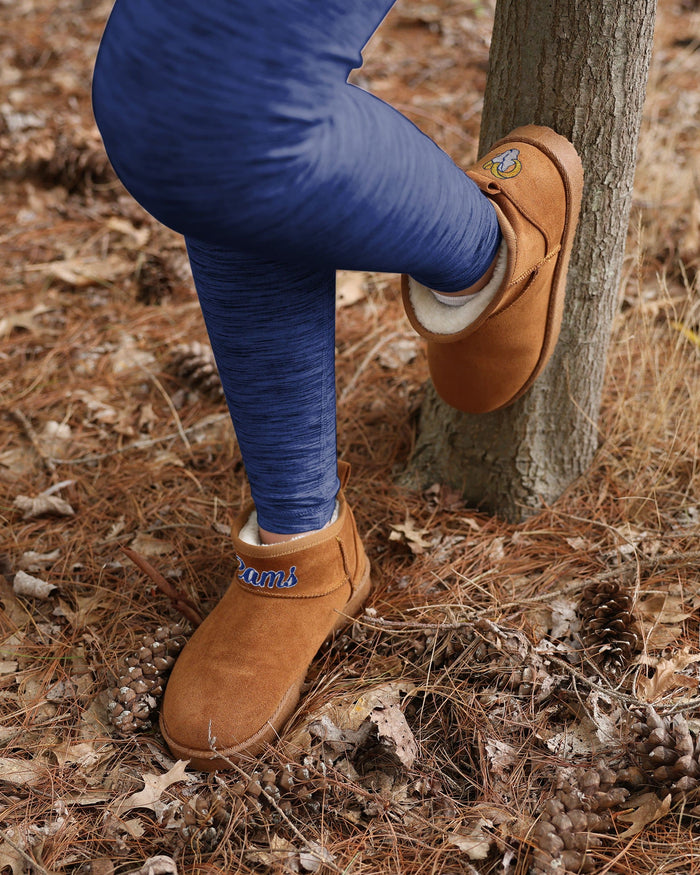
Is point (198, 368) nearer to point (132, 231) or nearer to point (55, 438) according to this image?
point (55, 438)

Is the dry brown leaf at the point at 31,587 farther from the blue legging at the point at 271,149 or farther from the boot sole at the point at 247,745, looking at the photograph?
the blue legging at the point at 271,149

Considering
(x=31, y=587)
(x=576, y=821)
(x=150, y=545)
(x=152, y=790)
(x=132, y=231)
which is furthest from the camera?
(x=132, y=231)

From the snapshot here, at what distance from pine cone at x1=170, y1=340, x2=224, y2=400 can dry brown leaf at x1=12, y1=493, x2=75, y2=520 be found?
1.61 feet

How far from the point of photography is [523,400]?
4.74 ft

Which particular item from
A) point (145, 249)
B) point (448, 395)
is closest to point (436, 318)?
point (448, 395)

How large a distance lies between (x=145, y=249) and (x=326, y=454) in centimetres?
160

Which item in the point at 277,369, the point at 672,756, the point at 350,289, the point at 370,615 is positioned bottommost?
the point at 370,615

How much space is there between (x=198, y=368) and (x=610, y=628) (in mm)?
1234

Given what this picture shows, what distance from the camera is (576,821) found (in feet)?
3.23

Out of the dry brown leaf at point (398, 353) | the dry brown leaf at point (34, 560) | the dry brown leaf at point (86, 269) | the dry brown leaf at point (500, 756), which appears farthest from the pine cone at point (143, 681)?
the dry brown leaf at point (86, 269)

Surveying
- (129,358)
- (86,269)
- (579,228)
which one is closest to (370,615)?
(579,228)

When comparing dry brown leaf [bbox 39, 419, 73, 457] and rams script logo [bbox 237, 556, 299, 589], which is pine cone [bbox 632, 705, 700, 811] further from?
dry brown leaf [bbox 39, 419, 73, 457]

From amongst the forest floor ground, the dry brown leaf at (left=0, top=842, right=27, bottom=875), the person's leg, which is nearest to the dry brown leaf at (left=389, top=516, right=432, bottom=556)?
the forest floor ground

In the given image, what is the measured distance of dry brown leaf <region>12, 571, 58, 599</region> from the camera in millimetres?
1442
